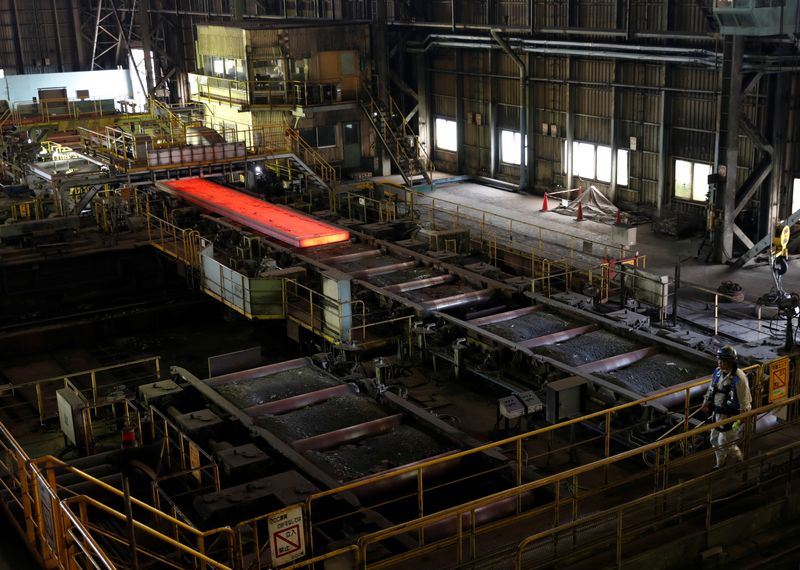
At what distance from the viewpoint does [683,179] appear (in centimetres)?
2573

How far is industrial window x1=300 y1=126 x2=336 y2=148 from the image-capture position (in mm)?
31609

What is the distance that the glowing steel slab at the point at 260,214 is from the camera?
71.3ft

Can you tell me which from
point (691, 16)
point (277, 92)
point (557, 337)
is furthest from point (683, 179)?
point (277, 92)

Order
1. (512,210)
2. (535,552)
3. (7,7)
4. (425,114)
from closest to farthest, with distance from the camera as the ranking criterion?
(535,552)
(512,210)
(425,114)
(7,7)

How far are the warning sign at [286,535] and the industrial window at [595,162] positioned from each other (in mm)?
20556

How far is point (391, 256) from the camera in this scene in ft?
70.3

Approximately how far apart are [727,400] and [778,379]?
1193 mm

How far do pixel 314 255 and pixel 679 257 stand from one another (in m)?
8.65

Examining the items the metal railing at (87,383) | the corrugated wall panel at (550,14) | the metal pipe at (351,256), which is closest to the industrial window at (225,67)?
the corrugated wall panel at (550,14)

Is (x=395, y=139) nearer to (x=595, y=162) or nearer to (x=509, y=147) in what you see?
(x=509, y=147)

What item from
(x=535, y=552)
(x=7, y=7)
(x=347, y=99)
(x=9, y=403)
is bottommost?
(x=9, y=403)

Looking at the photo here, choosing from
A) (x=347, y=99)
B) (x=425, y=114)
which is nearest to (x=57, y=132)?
(x=347, y=99)

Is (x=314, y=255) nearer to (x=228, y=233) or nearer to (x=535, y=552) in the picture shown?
(x=228, y=233)

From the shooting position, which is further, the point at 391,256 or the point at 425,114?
the point at 425,114
